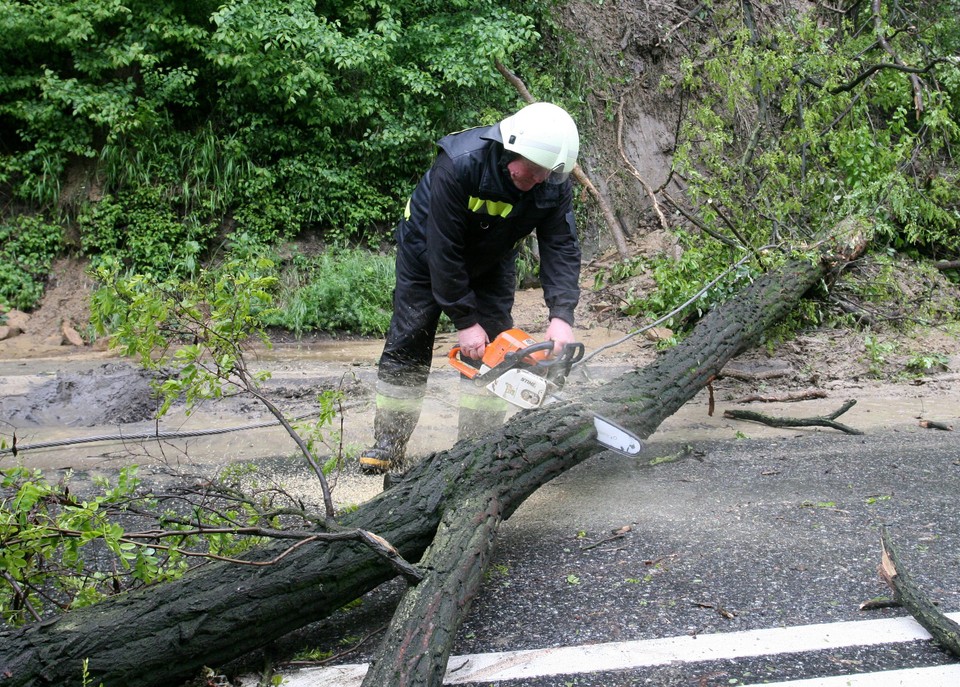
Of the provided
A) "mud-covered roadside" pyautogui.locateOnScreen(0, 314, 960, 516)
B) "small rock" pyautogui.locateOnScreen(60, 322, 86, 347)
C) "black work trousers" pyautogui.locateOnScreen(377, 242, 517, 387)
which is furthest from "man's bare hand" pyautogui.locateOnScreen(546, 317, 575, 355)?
"small rock" pyautogui.locateOnScreen(60, 322, 86, 347)

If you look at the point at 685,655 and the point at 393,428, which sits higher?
the point at 685,655

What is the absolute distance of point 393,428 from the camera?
13.5ft

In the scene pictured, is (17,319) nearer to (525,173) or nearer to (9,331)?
(9,331)

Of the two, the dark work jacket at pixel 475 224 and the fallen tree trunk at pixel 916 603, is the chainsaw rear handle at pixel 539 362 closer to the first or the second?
the dark work jacket at pixel 475 224

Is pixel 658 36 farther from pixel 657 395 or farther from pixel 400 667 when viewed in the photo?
pixel 400 667

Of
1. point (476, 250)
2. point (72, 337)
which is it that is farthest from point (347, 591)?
point (72, 337)

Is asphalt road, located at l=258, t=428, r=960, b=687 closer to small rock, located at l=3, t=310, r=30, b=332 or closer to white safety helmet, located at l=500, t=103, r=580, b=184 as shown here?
white safety helmet, located at l=500, t=103, r=580, b=184

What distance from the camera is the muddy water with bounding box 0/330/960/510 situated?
426 centimetres

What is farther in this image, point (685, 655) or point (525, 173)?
point (525, 173)

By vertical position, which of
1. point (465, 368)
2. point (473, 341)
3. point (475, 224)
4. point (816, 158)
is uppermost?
point (816, 158)

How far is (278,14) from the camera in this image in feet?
26.9

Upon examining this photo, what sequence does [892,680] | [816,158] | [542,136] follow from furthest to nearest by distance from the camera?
[816,158]
[542,136]
[892,680]

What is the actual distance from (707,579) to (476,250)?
189 centimetres

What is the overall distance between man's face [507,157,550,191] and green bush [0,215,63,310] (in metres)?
6.88
